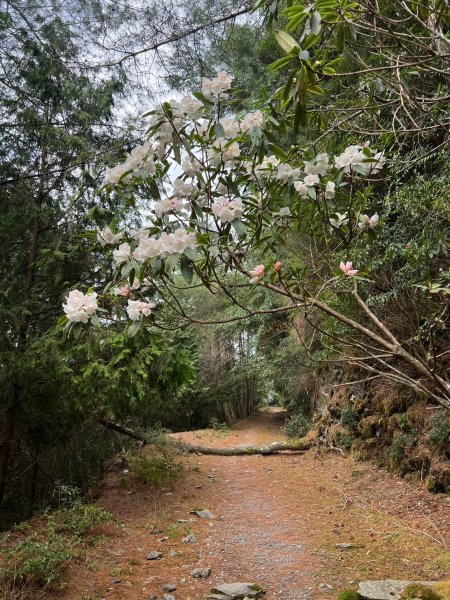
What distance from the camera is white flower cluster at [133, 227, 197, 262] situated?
5.47 feet

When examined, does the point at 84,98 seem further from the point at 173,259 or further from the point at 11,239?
the point at 173,259

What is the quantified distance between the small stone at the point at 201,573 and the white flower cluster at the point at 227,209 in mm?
3154

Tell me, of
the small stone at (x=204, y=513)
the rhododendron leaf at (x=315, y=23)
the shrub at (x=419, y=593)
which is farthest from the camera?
the small stone at (x=204, y=513)

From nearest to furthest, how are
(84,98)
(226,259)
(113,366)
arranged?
1. (226,259)
2. (113,366)
3. (84,98)

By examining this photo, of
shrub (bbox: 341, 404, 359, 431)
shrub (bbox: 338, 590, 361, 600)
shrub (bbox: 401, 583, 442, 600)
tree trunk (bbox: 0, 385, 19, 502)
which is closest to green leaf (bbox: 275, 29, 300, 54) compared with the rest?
shrub (bbox: 401, 583, 442, 600)

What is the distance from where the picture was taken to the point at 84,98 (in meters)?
5.24

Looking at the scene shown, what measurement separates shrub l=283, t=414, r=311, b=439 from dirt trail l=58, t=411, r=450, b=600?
3.55 meters

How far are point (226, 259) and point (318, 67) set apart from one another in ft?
3.19

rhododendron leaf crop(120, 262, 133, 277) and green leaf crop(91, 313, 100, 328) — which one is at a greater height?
rhododendron leaf crop(120, 262, 133, 277)

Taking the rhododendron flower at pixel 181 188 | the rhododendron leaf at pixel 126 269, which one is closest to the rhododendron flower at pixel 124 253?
the rhododendron leaf at pixel 126 269

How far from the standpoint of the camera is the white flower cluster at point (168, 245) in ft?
5.47

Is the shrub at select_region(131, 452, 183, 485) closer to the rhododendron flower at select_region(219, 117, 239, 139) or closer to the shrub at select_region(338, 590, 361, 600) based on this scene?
the shrub at select_region(338, 590, 361, 600)

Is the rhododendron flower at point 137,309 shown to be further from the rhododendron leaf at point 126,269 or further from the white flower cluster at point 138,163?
the white flower cluster at point 138,163

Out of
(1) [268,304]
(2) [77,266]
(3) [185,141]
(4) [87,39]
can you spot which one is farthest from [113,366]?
(1) [268,304]
